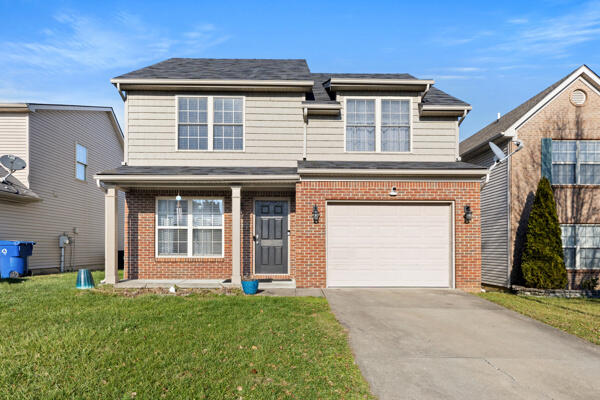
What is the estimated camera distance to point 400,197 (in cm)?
961

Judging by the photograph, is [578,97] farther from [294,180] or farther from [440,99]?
[294,180]

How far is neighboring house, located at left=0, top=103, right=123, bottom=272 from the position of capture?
12484 millimetres

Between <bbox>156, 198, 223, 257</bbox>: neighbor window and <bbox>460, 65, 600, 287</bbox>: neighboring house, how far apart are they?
9.36 m

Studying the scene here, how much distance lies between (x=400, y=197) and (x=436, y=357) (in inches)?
208

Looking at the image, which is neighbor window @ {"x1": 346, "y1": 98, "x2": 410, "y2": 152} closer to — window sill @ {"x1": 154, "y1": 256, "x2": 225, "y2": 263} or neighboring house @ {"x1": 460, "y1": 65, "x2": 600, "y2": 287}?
neighboring house @ {"x1": 460, "y1": 65, "x2": 600, "y2": 287}

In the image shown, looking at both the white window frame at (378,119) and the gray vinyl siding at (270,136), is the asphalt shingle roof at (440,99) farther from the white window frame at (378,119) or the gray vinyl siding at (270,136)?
the white window frame at (378,119)

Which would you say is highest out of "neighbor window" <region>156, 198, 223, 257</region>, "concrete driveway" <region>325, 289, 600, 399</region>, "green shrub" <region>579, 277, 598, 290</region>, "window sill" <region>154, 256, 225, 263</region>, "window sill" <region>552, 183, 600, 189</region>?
"window sill" <region>552, 183, 600, 189</region>

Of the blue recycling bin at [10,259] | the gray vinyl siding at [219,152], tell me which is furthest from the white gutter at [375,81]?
the blue recycling bin at [10,259]

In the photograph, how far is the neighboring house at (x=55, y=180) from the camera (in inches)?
492

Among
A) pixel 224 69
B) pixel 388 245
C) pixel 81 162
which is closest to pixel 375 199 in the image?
pixel 388 245

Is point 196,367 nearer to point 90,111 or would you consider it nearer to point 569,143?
point 569,143

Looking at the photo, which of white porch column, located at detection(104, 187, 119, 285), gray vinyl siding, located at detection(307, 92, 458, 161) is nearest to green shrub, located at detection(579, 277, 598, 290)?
gray vinyl siding, located at detection(307, 92, 458, 161)

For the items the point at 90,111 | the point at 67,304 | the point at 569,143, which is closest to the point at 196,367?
the point at 67,304

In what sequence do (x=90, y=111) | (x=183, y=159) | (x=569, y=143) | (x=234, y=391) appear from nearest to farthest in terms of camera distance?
(x=234, y=391) → (x=183, y=159) → (x=569, y=143) → (x=90, y=111)
